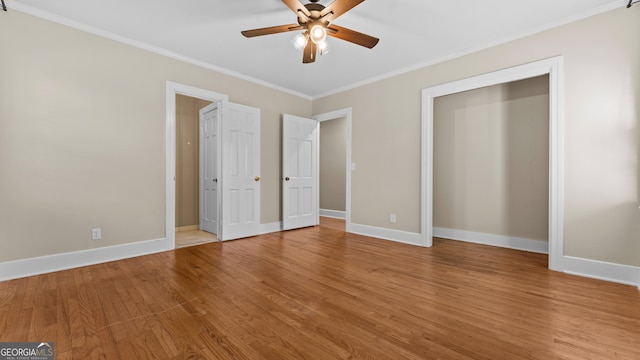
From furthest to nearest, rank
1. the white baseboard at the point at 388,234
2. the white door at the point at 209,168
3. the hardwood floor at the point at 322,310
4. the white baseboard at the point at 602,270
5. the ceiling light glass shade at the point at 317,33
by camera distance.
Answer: the white door at the point at 209,168 → the white baseboard at the point at 388,234 → the white baseboard at the point at 602,270 → the ceiling light glass shade at the point at 317,33 → the hardwood floor at the point at 322,310

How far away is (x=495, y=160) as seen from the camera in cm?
402

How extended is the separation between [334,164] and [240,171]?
301 cm

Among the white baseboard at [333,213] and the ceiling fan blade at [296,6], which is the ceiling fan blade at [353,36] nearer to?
the ceiling fan blade at [296,6]

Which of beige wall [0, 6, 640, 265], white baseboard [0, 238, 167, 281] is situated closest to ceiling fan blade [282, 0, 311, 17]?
beige wall [0, 6, 640, 265]

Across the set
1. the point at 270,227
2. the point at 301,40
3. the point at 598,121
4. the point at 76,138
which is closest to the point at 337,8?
the point at 301,40

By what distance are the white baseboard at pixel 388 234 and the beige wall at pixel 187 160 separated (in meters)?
3.09

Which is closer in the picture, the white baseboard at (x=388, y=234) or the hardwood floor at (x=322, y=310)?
the hardwood floor at (x=322, y=310)

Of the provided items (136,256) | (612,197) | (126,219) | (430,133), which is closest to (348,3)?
(430,133)

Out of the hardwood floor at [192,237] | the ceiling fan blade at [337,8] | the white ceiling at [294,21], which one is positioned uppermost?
the white ceiling at [294,21]

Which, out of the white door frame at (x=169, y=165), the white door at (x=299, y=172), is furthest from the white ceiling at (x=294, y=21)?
the white door at (x=299, y=172)

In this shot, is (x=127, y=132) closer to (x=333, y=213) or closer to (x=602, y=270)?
(x=333, y=213)

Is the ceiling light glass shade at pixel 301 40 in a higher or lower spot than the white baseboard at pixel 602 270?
higher

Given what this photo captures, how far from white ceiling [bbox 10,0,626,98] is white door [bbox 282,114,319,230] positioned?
1.38 meters

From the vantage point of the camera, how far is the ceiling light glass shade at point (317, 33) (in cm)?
240
